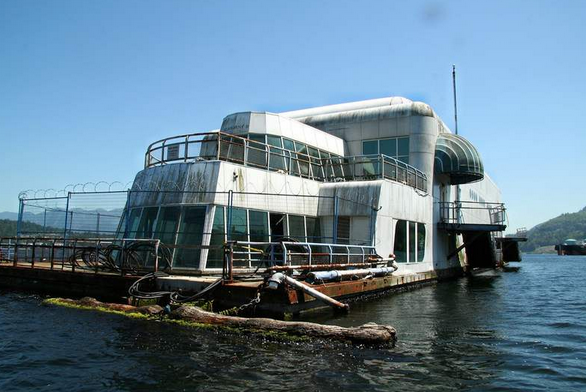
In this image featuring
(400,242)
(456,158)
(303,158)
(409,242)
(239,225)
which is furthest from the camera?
(456,158)

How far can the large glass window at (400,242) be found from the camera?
21.6 meters

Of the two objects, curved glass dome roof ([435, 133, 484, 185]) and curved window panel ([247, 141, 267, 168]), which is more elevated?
curved glass dome roof ([435, 133, 484, 185])

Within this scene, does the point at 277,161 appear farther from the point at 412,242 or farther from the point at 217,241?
the point at 412,242

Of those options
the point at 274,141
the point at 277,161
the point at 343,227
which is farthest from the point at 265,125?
the point at 343,227

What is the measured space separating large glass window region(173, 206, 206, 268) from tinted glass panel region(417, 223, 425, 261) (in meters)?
12.4

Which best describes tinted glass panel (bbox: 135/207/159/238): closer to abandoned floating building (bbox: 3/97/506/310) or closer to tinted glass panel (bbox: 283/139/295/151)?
abandoned floating building (bbox: 3/97/506/310)

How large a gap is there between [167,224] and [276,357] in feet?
28.1

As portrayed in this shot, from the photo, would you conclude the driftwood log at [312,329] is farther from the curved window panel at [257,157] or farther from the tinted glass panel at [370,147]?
the tinted glass panel at [370,147]

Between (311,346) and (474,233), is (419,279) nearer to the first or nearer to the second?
(474,233)

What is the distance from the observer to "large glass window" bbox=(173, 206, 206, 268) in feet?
49.6

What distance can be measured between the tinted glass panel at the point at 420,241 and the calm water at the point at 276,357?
1055 cm

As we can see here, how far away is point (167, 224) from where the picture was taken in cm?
1602

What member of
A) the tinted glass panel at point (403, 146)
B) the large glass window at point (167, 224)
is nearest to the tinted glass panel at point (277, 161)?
the large glass window at point (167, 224)

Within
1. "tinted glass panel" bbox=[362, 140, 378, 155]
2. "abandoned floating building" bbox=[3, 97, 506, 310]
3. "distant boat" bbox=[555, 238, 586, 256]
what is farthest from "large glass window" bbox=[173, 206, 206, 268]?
"distant boat" bbox=[555, 238, 586, 256]
